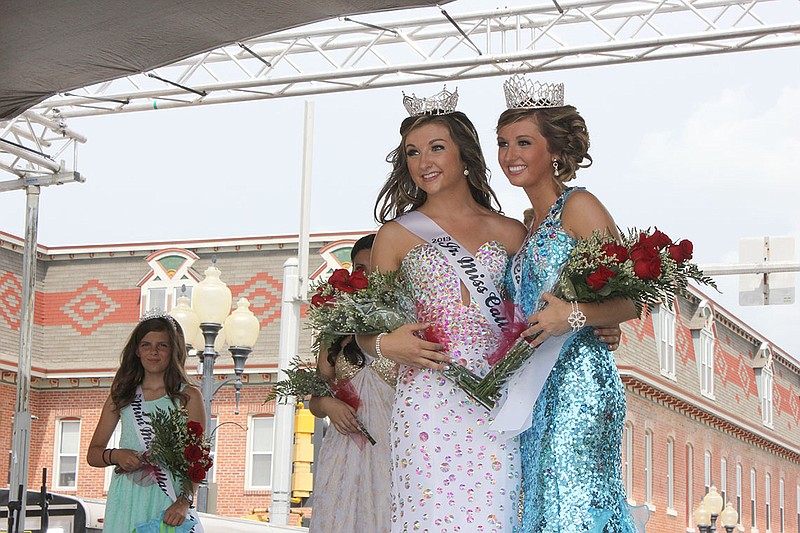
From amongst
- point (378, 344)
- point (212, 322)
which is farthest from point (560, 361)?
point (212, 322)

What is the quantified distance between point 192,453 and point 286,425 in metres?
13.8

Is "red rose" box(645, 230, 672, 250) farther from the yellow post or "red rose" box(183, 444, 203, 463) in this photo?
the yellow post

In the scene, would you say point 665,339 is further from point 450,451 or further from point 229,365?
point 450,451

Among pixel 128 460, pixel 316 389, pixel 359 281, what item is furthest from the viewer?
pixel 128 460

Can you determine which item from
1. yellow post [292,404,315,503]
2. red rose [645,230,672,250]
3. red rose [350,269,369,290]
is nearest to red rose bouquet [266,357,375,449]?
red rose [350,269,369,290]

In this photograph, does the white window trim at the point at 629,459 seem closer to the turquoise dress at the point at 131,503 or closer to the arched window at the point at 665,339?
the arched window at the point at 665,339

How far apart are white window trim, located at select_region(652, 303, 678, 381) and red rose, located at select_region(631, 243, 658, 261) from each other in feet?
116

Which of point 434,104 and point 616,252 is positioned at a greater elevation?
point 434,104

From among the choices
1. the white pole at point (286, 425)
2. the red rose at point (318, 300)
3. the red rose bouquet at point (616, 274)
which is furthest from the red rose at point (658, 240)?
the white pole at point (286, 425)

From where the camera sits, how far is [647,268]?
4.39 meters

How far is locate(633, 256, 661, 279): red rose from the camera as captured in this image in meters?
4.39

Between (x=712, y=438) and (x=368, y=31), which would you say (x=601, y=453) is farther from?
(x=712, y=438)

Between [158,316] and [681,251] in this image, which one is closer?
[681,251]

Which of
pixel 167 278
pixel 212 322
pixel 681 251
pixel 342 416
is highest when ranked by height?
pixel 167 278
